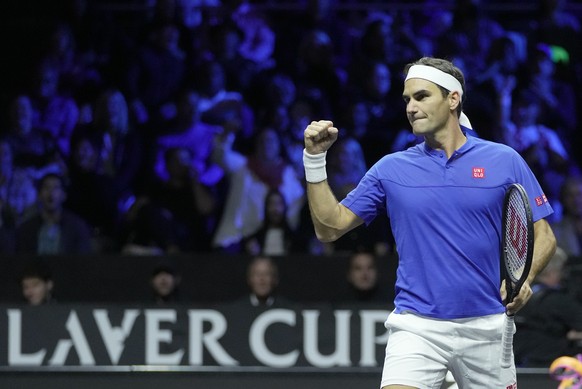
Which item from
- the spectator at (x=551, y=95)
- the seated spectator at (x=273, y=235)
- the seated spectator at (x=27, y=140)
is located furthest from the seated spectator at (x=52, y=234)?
the spectator at (x=551, y=95)

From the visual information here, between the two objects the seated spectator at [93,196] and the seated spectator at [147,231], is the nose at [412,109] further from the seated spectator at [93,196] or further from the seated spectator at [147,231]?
the seated spectator at [93,196]

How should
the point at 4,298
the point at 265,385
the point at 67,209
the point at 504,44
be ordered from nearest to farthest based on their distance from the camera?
the point at 265,385 < the point at 4,298 < the point at 67,209 < the point at 504,44

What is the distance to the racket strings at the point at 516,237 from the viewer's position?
420 cm

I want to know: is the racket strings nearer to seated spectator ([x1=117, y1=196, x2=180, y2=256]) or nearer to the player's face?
the player's face

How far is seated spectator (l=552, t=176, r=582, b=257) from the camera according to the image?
9.43 m

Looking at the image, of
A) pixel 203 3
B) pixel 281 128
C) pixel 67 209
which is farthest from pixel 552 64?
pixel 67 209

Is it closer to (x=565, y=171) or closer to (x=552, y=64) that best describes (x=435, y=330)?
(x=565, y=171)

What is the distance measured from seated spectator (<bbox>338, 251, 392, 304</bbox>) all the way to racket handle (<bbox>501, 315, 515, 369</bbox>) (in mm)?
4305

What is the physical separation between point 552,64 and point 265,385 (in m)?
4.63

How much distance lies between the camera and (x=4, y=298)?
8.82 meters

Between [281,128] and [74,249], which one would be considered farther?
[281,128]

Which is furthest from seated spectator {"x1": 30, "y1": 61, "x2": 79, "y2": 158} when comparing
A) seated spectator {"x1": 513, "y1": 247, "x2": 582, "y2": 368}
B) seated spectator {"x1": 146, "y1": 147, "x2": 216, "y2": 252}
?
seated spectator {"x1": 513, "y1": 247, "x2": 582, "y2": 368}

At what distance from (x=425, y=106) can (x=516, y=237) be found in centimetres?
59

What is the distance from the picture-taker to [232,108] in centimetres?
1010
